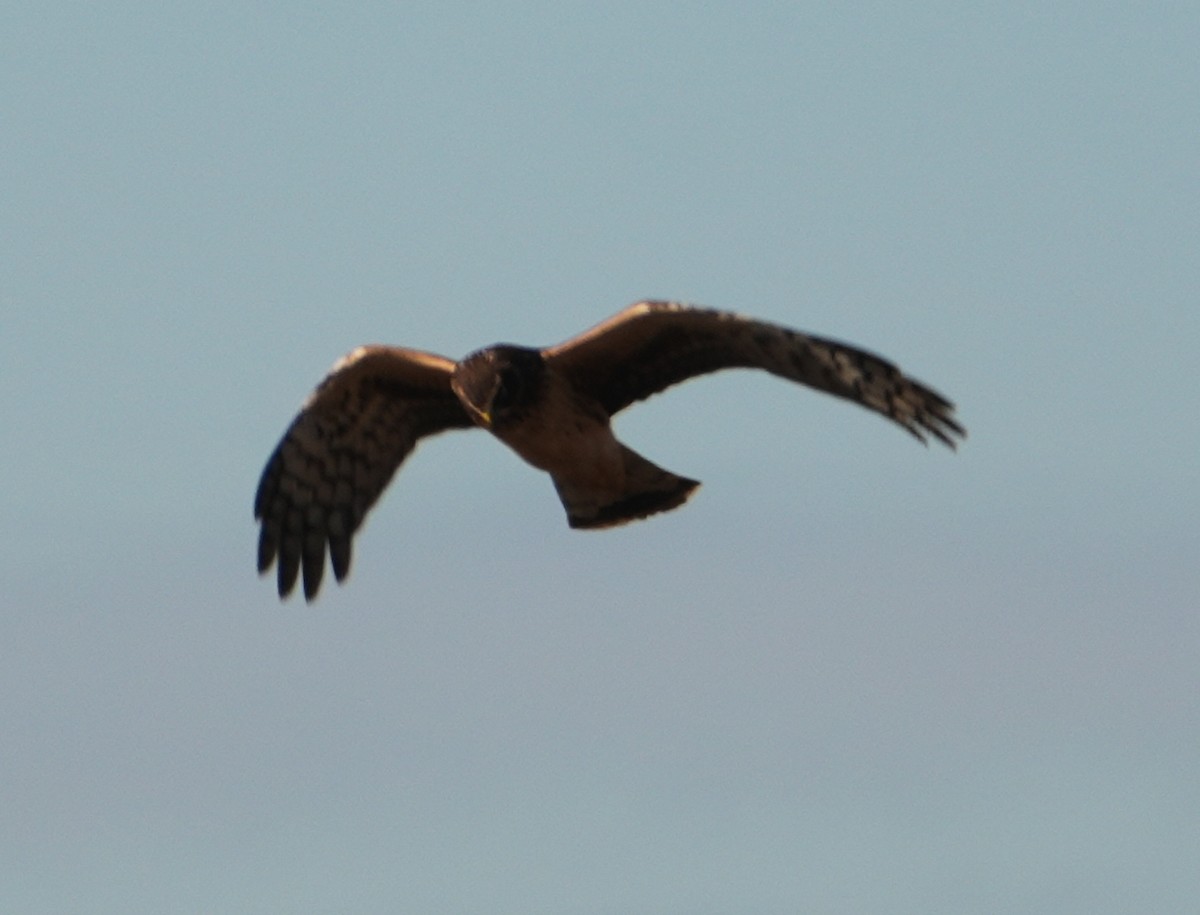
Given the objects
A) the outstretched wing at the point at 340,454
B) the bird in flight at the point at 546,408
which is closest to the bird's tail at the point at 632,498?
the bird in flight at the point at 546,408

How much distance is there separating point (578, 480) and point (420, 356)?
1.19 metres

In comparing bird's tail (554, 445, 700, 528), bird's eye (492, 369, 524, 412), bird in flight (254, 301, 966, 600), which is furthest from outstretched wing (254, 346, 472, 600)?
bird's eye (492, 369, 524, 412)

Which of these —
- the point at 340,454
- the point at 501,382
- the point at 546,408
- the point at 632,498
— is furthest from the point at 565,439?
the point at 340,454

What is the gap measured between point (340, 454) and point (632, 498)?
1.98m

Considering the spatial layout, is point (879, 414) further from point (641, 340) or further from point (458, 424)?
point (458, 424)

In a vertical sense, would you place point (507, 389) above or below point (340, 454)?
below

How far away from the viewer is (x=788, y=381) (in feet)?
58.0

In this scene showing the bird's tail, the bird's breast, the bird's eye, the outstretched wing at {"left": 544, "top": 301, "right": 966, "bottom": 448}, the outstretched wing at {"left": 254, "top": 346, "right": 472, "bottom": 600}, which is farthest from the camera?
the outstretched wing at {"left": 254, "top": 346, "right": 472, "bottom": 600}

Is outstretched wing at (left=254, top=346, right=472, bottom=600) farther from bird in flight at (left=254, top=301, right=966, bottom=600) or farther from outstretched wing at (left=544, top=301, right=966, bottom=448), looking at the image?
outstretched wing at (left=544, top=301, right=966, bottom=448)

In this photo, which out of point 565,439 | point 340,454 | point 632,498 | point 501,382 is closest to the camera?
point 501,382

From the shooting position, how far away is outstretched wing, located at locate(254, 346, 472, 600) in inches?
774

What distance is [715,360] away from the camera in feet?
60.3

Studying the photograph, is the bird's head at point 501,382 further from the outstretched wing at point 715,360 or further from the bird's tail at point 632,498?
the bird's tail at point 632,498

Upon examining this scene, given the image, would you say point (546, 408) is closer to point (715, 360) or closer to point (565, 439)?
point (565, 439)
